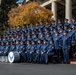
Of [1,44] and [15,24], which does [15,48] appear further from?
[15,24]

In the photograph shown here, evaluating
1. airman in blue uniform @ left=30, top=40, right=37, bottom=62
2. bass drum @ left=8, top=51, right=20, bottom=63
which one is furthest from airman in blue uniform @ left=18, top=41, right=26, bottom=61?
airman in blue uniform @ left=30, top=40, right=37, bottom=62

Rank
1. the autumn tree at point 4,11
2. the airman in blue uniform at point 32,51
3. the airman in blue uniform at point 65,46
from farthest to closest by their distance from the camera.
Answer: the autumn tree at point 4,11, the airman in blue uniform at point 32,51, the airman in blue uniform at point 65,46

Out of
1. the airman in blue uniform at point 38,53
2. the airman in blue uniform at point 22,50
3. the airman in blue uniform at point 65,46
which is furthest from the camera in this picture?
the airman in blue uniform at point 22,50

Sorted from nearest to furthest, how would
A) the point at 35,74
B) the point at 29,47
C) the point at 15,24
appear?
1. the point at 35,74
2. the point at 29,47
3. the point at 15,24

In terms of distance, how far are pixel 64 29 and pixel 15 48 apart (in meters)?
4.64

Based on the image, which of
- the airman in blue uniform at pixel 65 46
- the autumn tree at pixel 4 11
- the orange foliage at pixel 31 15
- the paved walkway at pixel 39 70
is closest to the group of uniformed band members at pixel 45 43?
the airman in blue uniform at pixel 65 46

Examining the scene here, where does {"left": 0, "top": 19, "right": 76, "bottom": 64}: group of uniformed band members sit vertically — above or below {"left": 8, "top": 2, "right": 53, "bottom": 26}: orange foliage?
below

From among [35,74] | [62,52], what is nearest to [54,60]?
[62,52]

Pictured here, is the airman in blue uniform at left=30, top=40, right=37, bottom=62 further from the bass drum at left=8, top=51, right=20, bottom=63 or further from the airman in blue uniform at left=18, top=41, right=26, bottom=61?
the bass drum at left=8, top=51, right=20, bottom=63

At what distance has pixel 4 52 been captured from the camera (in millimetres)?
20750

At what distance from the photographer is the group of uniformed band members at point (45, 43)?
16.2 metres

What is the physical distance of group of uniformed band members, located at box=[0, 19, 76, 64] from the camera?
1622cm

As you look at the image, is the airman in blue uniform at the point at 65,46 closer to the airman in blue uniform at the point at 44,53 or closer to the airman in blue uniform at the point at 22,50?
the airman in blue uniform at the point at 44,53

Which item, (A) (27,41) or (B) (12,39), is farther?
(B) (12,39)
